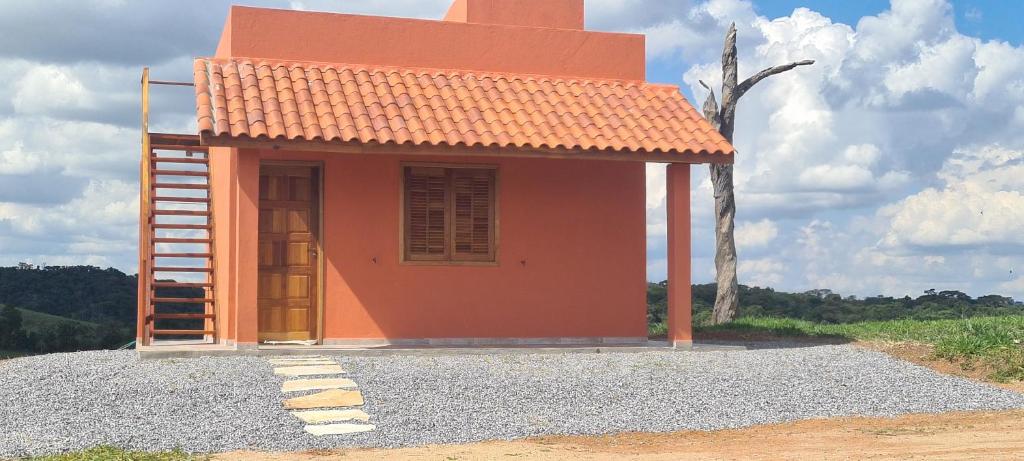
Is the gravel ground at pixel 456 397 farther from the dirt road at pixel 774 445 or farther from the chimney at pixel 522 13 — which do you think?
the chimney at pixel 522 13

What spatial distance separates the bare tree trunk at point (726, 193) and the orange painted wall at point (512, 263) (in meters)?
7.18

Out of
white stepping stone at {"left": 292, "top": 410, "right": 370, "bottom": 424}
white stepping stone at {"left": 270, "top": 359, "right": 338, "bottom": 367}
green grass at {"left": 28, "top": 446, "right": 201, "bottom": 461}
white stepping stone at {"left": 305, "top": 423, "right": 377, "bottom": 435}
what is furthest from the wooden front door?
green grass at {"left": 28, "top": 446, "right": 201, "bottom": 461}

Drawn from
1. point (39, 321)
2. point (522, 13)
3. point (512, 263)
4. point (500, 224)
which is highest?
point (522, 13)

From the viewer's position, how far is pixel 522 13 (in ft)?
52.6

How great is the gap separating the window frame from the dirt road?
17.3 feet

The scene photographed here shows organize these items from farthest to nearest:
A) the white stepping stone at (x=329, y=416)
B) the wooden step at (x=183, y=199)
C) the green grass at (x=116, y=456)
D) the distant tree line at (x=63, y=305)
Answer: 1. the distant tree line at (x=63, y=305)
2. the wooden step at (x=183, y=199)
3. the white stepping stone at (x=329, y=416)
4. the green grass at (x=116, y=456)

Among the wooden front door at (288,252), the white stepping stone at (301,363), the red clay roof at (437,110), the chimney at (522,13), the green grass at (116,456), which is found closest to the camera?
the green grass at (116,456)

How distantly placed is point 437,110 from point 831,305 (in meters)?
19.8

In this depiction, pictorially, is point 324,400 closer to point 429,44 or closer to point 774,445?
point 774,445

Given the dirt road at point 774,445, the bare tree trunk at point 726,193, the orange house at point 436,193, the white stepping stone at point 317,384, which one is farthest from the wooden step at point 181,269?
the bare tree trunk at point 726,193

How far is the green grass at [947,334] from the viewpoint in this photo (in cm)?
1331

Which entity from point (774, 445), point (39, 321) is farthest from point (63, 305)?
point (774, 445)

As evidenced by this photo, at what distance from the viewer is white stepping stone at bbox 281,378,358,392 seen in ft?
34.0

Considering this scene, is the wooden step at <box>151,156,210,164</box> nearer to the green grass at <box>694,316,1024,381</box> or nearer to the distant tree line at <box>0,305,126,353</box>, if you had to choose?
the green grass at <box>694,316,1024,381</box>
